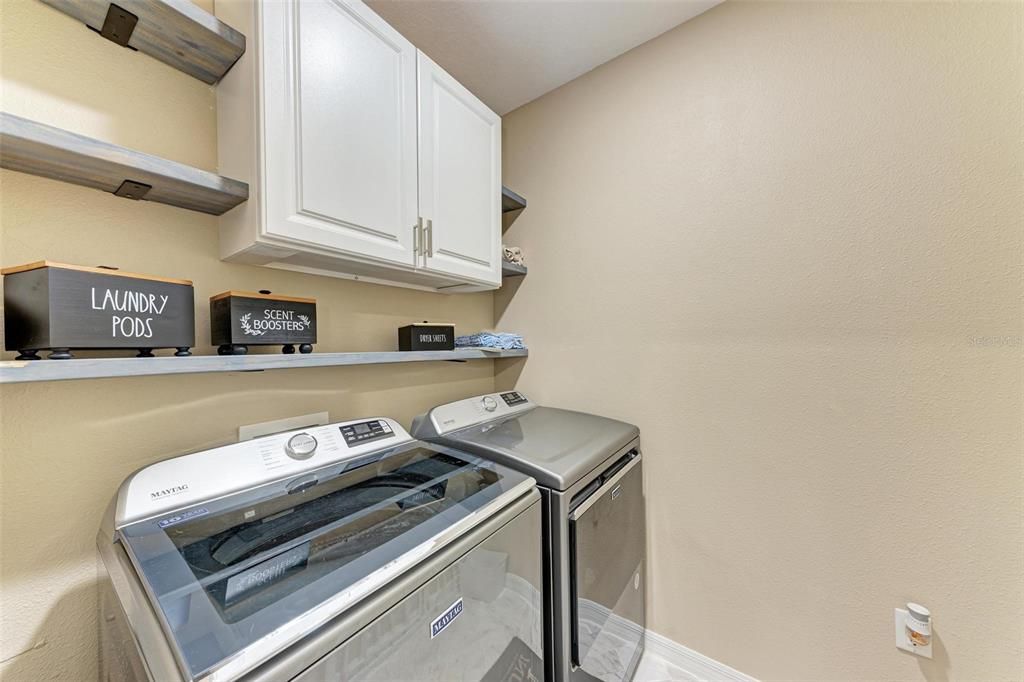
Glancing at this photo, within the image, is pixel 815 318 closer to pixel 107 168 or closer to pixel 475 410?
pixel 475 410

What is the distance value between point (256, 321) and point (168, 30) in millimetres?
734

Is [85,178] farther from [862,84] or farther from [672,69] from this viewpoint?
[862,84]

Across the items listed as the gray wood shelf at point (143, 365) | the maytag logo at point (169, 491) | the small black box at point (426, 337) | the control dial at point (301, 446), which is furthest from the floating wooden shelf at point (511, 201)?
the maytag logo at point (169, 491)

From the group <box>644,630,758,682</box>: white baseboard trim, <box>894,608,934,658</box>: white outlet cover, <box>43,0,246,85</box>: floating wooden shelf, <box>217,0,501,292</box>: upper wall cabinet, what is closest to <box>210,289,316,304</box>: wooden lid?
<box>217,0,501,292</box>: upper wall cabinet

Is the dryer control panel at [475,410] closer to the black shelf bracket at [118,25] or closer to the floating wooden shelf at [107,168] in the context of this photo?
the floating wooden shelf at [107,168]

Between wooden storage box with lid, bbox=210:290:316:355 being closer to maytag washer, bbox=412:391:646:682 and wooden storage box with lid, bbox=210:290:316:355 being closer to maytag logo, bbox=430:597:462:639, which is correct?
maytag washer, bbox=412:391:646:682

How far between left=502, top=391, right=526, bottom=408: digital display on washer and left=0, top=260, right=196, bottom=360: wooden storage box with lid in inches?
49.0

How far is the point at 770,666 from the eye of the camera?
1.35m

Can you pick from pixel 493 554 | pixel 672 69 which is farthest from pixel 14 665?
pixel 672 69

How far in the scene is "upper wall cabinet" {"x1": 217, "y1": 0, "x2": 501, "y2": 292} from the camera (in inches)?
37.0

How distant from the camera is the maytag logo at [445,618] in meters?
0.71

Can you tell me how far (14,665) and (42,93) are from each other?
1242mm

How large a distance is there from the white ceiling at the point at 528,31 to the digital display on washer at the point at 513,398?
1539 mm

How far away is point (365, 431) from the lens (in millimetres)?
1238
